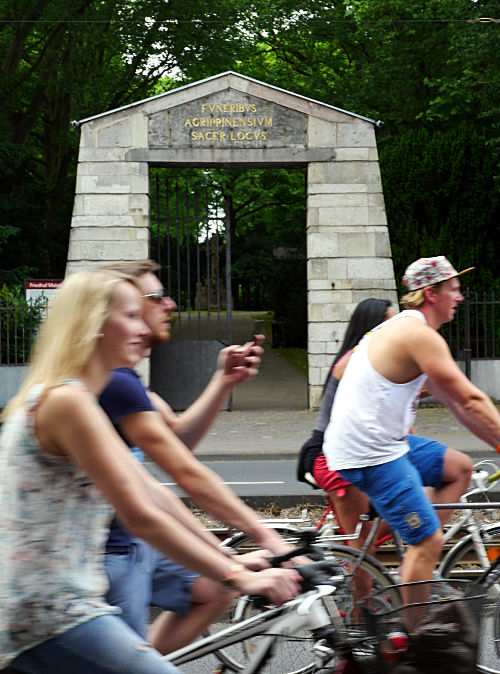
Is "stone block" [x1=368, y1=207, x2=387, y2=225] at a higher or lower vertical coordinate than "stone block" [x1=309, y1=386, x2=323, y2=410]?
higher

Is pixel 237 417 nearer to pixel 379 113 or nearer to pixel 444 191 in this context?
pixel 444 191

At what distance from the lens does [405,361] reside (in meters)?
4.14

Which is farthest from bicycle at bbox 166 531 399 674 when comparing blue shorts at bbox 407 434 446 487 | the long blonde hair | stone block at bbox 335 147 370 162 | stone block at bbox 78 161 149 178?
stone block at bbox 335 147 370 162

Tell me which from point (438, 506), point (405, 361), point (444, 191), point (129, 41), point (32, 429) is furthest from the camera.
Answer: point (129, 41)

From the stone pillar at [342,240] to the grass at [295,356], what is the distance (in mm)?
7866

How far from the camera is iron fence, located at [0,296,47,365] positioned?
18.3m

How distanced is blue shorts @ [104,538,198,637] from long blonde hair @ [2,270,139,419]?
2.38 ft

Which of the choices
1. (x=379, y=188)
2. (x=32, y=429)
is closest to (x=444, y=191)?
(x=379, y=188)

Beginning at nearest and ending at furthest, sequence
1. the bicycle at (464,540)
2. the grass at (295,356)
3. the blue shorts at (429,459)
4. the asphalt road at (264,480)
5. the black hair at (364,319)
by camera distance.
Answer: the bicycle at (464,540) < the blue shorts at (429,459) < the black hair at (364,319) < the asphalt road at (264,480) < the grass at (295,356)

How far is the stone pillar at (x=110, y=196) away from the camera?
1738 cm

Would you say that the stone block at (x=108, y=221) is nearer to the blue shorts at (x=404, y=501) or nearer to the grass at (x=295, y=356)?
the grass at (x=295, y=356)

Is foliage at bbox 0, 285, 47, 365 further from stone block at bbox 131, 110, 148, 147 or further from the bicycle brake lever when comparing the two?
the bicycle brake lever

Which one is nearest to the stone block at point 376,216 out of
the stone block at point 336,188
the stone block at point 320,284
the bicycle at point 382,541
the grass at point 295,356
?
the stone block at point 336,188

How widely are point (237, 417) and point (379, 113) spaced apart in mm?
12079
